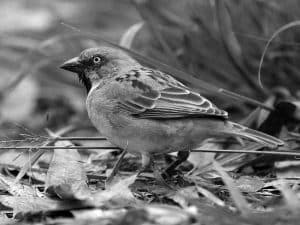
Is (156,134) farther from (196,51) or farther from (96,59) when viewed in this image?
(196,51)

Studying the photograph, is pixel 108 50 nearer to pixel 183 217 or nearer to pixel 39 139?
pixel 39 139

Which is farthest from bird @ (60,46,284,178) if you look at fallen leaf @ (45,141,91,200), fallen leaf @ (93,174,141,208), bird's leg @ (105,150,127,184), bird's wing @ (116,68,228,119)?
fallen leaf @ (93,174,141,208)

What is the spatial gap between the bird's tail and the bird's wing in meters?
0.10

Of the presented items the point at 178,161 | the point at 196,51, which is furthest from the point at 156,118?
the point at 196,51

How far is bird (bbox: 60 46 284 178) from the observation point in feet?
13.2

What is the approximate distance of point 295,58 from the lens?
541 cm

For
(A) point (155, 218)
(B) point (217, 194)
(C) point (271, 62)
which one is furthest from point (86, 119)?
(A) point (155, 218)

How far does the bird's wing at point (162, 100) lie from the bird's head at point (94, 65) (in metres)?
0.36

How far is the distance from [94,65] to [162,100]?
854 mm

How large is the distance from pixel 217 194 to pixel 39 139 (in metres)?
1.17

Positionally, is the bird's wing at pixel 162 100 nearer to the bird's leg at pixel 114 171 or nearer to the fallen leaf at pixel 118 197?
the bird's leg at pixel 114 171

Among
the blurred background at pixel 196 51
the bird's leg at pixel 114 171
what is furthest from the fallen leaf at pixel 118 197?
the blurred background at pixel 196 51

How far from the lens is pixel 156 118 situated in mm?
4098

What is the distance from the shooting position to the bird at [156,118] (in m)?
4.02
